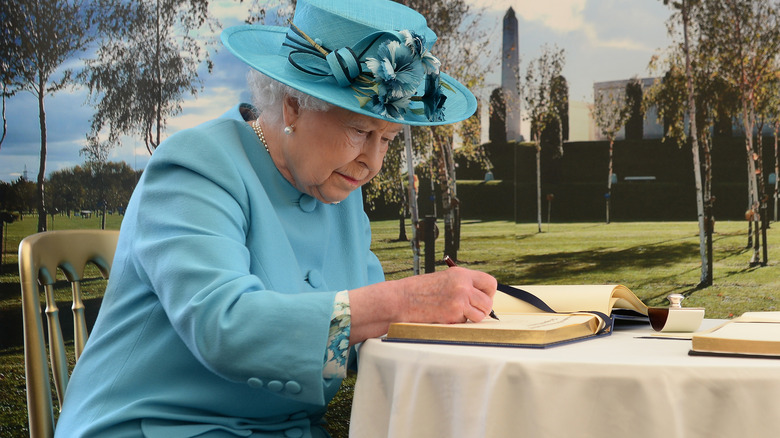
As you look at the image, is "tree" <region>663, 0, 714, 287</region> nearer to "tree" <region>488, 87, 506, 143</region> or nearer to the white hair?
"tree" <region>488, 87, 506, 143</region>

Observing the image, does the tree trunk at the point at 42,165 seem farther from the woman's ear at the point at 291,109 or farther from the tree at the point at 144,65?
the woman's ear at the point at 291,109

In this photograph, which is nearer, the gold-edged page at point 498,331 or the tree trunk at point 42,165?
the gold-edged page at point 498,331

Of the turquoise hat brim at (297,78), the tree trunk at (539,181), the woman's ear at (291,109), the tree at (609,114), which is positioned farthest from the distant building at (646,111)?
the woman's ear at (291,109)

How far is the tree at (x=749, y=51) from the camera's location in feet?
13.4

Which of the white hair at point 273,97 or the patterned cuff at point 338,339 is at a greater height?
the white hair at point 273,97

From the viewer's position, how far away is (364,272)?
154cm

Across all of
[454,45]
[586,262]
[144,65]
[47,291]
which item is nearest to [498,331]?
[47,291]

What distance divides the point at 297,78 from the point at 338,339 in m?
0.48

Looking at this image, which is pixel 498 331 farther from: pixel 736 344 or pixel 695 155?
pixel 695 155

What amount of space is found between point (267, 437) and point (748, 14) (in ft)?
12.9

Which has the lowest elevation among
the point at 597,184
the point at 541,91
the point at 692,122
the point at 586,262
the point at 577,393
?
the point at 586,262

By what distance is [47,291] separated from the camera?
1.67m

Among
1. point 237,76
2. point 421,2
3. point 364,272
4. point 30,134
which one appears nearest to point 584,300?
point 364,272

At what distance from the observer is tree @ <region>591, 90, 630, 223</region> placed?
445 centimetres
